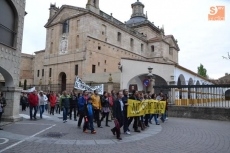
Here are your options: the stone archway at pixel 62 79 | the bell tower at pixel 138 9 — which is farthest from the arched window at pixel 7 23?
the bell tower at pixel 138 9

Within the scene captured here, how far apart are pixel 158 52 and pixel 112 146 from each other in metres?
45.1

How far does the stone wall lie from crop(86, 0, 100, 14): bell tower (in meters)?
26.3

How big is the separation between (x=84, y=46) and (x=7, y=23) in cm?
2492

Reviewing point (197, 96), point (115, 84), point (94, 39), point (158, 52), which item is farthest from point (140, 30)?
point (197, 96)

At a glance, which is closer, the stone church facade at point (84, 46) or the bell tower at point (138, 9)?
the stone church facade at point (84, 46)

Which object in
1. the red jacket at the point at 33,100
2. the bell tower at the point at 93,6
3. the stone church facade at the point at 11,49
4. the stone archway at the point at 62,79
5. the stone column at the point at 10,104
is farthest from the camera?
the stone archway at the point at 62,79

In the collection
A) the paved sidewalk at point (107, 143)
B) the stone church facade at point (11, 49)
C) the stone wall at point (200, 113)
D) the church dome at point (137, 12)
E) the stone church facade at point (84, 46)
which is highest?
the church dome at point (137, 12)

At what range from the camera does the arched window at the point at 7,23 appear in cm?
1108

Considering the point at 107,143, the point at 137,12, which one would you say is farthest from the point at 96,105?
the point at 137,12

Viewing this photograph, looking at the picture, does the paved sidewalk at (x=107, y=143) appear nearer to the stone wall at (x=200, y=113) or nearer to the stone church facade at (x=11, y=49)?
the stone church facade at (x=11, y=49)

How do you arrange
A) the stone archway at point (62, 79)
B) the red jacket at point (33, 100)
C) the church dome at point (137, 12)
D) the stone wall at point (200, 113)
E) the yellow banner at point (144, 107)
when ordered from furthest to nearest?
the church dome at point (137, 12)
the stone archway at point (62, 79)
the stone wall at point (200, 113)
the red jacket at point (33, 100)
the yellow banner at point (144, 107)

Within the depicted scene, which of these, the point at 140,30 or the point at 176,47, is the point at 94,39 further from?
the point at 176,47

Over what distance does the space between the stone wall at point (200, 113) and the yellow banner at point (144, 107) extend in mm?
3713

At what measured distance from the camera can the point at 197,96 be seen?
18.0 metres
